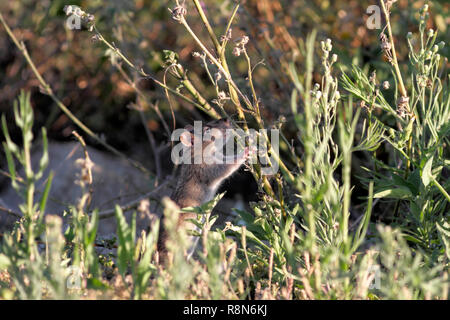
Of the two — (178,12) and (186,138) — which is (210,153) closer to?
(186,138)

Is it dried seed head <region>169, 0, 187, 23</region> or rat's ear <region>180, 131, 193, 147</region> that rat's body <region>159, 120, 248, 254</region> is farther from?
dried seed head <region>169, 0, 187, 23</region>

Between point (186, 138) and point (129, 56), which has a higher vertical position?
point (129, 56)

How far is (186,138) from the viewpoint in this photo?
3.82 meters

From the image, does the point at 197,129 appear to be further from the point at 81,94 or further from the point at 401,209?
the point at 81,94

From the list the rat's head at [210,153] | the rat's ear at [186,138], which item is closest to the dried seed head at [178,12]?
the rat's head at [210,153]

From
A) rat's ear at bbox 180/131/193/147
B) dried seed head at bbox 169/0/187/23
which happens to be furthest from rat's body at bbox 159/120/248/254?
dried seed head at bbox 169/0/187/23

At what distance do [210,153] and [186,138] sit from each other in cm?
→ 36

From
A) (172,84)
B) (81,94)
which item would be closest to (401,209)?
(172,84)

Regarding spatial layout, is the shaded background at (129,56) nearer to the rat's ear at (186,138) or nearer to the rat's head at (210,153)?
the rat's head at (210,153)

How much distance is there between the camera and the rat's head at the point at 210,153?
3834mm

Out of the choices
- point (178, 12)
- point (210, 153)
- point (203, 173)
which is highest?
point (178, 12)

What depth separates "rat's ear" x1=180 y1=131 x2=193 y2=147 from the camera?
149 inches

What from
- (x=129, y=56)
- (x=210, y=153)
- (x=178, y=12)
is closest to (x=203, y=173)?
(x=210, y=153)
